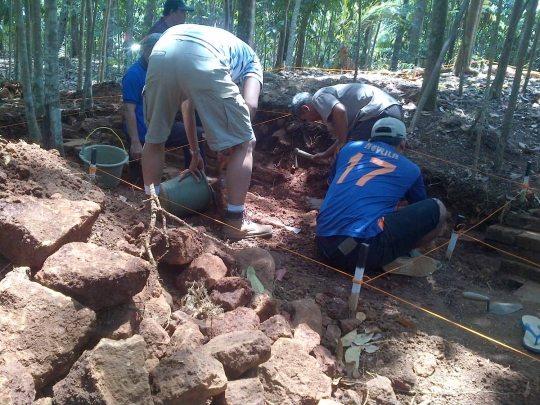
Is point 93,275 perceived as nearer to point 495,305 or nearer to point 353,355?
point 353,355

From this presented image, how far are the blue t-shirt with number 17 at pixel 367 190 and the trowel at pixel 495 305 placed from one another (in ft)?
2.62

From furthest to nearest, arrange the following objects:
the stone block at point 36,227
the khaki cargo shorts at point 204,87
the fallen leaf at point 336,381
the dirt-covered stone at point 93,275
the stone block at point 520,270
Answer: the stone block at point 520,270 → the khaki cargo shorts at point 204,87 → the fallen leaf at point 336,381 → the stone block at point 36,227 → the dirt-covered stone at point 93,275

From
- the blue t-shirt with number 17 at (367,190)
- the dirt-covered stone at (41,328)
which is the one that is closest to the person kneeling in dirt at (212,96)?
the blue t-shirt with number 17 at (367,190)

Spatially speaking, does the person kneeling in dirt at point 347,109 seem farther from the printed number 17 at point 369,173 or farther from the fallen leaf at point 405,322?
the fallen leaf at point 405,322

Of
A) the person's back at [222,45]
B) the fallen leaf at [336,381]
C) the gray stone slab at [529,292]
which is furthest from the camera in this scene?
the gray stone slab at [529,292]

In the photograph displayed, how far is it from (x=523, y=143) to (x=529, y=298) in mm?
2646

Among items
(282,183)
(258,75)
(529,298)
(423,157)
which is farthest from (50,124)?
(529,298)

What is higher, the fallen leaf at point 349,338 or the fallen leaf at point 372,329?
the fallen leaf at point 372,329

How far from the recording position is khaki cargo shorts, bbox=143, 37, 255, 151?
313cm

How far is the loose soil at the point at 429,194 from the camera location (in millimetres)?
2518

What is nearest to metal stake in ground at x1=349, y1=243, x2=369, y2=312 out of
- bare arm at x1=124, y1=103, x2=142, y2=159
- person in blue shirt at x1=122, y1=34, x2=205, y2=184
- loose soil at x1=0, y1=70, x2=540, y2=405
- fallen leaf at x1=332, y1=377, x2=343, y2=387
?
loose soil at x1=0, y1=70, x2=540, y2=405

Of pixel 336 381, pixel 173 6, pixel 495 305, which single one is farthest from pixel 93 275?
pixel 173 6

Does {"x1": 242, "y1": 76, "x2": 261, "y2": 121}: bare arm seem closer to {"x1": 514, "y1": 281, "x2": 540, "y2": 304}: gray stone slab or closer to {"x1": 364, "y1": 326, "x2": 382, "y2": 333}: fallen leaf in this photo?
{"x1": 364, "y1": 326, "x2": 382, "y2": 333}: fallen leaf

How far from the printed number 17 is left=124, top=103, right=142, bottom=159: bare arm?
7.06 feet
